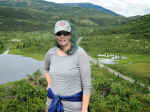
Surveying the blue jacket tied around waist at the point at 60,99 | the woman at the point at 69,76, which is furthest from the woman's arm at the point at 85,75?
the blue jacket tied around waist at the point at 60,99

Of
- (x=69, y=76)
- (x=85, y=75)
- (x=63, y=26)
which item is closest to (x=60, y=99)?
(x=69, y=76)

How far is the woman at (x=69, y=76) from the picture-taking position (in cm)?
350

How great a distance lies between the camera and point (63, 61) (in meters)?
3.65

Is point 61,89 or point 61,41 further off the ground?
point 61,41

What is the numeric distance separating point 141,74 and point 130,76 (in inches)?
132

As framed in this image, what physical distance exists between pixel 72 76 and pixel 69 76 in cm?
6

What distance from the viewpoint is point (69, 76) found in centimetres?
350

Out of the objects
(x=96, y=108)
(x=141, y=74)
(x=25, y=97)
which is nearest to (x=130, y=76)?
(x=141, y=74)

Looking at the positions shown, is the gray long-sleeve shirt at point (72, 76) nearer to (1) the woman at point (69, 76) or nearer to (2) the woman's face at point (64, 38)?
(1) the woman at point (69, 76)

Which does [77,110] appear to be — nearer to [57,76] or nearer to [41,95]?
[57,76]

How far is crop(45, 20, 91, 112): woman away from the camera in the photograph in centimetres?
350

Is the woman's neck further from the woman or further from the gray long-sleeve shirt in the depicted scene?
the gray long-sleeve shirt

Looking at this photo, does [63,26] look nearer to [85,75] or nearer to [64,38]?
[64,38]

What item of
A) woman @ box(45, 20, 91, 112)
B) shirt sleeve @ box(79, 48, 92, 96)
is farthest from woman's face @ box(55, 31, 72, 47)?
shirt sleeve @ box(79, 48, 92, 96)
